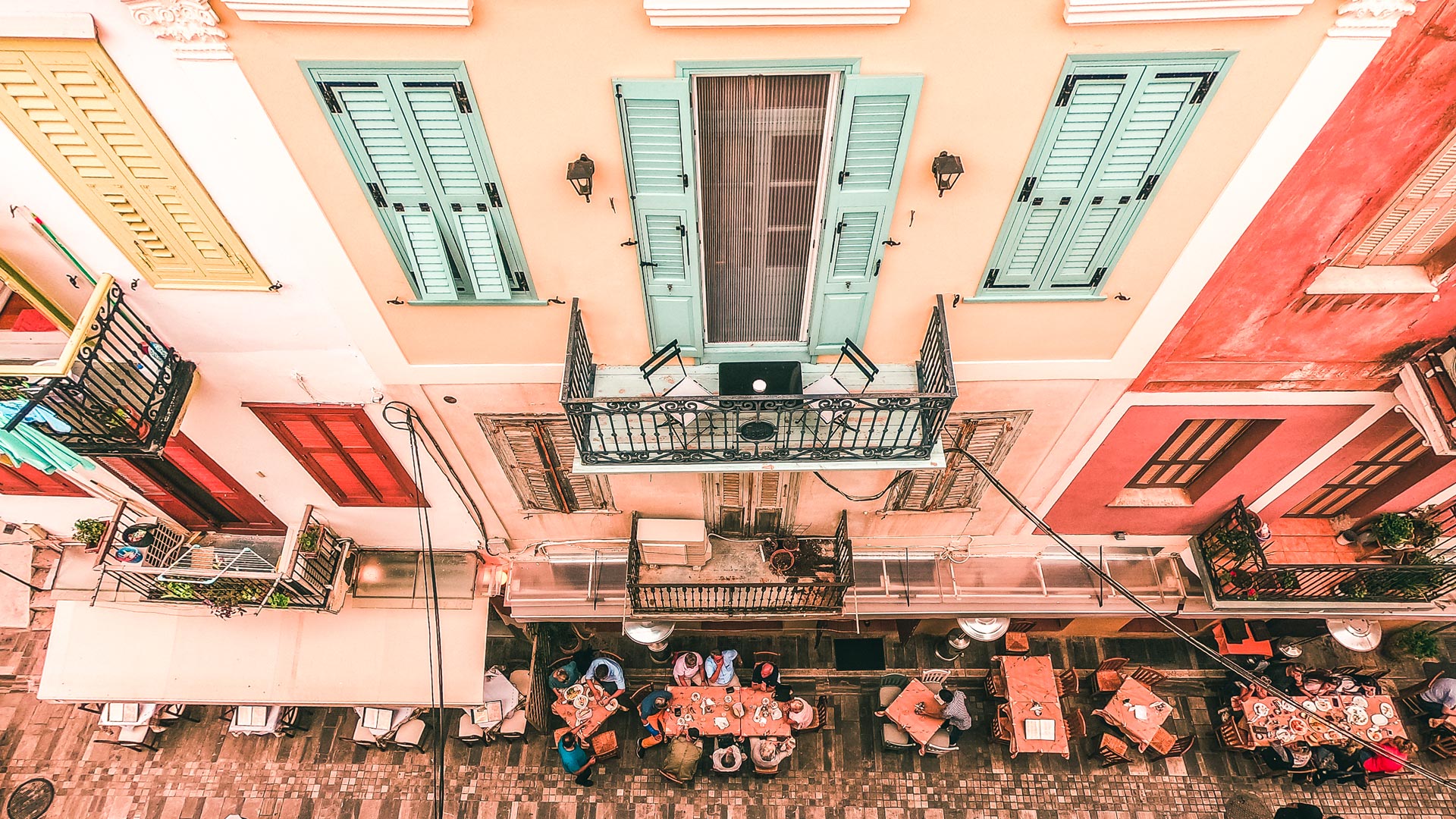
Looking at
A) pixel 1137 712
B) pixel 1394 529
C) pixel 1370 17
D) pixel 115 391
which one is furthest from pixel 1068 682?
pixel 115 391

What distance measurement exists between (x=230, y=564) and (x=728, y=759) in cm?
899

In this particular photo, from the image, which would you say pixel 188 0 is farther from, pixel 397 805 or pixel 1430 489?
pixel 1430 489

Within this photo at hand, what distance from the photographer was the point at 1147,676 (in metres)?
13.6

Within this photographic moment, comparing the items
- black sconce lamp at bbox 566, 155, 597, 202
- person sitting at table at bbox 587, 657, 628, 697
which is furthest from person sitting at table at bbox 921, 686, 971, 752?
black sconce lamp at bbox 566, 155, 597, 202

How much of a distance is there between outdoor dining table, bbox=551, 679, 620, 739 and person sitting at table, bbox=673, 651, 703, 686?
129cm

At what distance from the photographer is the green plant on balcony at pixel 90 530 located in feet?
36.5

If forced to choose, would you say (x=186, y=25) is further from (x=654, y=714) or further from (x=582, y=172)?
(x=654, y=714)

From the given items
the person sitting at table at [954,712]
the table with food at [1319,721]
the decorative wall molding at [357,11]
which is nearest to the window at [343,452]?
the decorative wall molding at [357,11]

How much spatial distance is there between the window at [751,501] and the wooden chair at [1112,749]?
754 centimetres

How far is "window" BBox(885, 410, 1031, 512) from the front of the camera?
882 centimetres

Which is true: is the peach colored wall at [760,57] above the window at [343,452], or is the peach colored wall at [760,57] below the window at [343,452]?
above

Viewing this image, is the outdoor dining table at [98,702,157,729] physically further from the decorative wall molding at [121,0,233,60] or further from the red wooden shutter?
the decorative wall molding at [121,0,233,60]

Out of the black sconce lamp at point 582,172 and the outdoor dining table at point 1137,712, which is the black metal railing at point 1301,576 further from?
the black sconce lamp at point 582,172

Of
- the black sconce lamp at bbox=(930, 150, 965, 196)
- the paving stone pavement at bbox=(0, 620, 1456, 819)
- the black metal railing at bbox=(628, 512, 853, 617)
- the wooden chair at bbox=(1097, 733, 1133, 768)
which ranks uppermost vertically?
→ the black sconce lamp at bbox=(930, 150, 965, 196)
